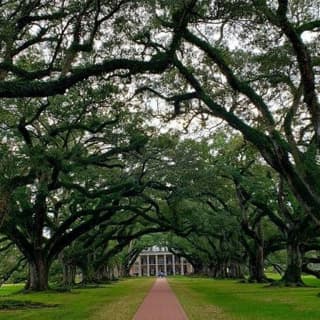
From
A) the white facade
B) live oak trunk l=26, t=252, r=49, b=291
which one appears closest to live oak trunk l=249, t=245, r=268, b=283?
live oak trunk l=26, t=252, r=49, b=291

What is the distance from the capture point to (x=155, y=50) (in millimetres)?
16609

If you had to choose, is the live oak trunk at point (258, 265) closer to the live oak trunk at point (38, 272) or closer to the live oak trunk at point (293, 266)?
the live oak trunk at point (293, 266)

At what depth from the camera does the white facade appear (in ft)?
492

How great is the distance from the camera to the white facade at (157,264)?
150 metres

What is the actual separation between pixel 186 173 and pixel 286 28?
629 inches

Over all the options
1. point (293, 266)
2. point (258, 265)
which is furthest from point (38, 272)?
point (258, 265)

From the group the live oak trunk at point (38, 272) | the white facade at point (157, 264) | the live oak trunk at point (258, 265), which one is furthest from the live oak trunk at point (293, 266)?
the white facade at point (157, 264)

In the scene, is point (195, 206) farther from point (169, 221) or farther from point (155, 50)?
point (155, 50)

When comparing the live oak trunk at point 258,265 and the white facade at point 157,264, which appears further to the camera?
the white facade at point 157,264

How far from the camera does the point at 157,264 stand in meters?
151

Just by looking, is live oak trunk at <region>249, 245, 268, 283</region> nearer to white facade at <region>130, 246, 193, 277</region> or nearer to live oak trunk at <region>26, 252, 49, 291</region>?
live oak trunk at <region>26, 252, 49, 291</region>

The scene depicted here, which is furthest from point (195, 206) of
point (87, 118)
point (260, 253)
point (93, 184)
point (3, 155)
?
point (3, 155)

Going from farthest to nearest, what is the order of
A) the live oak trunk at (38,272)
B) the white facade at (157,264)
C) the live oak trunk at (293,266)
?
the white facade at (157,264) → the live oak trunk at (293,266) → the live oak trunk at (38,272)

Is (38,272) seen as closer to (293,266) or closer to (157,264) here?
(293,266)
